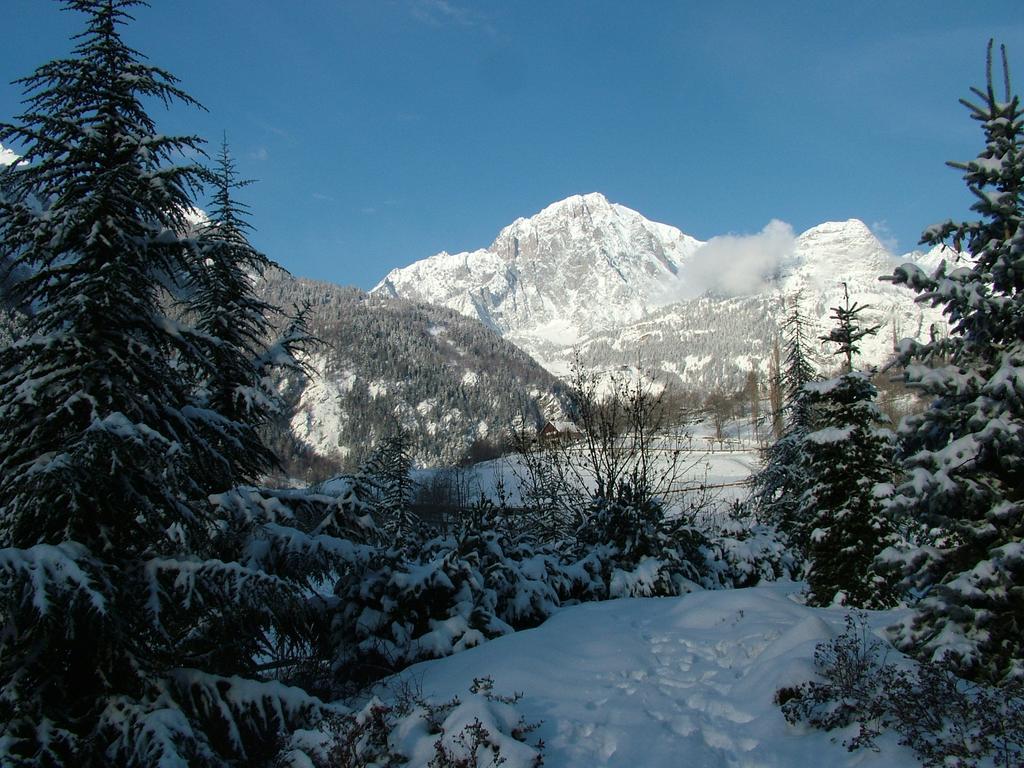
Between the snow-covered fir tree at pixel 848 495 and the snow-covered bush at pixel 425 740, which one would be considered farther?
the snow-covered fir tree at pixel 848 495

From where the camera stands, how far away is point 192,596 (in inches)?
210

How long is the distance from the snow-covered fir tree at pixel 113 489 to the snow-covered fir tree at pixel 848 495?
8.51 m

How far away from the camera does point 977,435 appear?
5.57 meters

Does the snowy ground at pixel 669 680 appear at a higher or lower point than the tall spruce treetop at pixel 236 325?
lower

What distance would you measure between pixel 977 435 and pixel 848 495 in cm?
552

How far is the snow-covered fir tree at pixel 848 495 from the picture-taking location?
10.3m

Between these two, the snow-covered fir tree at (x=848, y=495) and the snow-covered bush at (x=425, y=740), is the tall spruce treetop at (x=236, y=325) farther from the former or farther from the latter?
the snow-covered fir tree at (x=848, y=495)

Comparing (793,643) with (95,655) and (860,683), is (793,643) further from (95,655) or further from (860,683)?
(95,655)


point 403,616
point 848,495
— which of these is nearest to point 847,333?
point 848,495

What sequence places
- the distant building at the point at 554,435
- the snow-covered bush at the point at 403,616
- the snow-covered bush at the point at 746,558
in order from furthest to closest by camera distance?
the distant building at the point at 554,435 → the snow-covered bush at the point at 746,558 → the snow-covered bush at the point at 403,616

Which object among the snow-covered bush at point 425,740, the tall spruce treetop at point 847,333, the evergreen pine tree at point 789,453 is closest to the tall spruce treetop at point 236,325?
the snow-covered bush at point 425,740

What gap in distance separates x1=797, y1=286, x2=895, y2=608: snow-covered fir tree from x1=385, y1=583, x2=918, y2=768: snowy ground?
4.47 ft

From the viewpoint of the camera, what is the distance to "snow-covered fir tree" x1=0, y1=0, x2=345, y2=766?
4762 mm

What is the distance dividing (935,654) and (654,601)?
5258 millimetres
